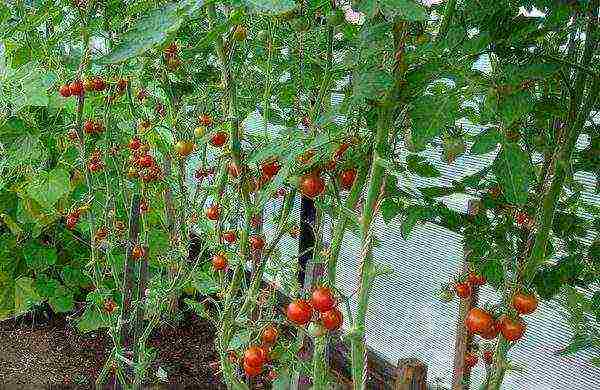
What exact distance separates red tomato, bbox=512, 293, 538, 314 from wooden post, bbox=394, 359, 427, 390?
52 cm

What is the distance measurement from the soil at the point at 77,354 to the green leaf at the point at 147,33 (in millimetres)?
1803

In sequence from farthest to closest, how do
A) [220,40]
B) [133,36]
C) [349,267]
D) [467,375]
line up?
[349,267], [467,375], [220,40], [133,36]

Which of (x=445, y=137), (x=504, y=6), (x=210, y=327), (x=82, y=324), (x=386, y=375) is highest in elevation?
(x=504, y=6)

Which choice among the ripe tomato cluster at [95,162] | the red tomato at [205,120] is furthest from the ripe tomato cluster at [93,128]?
the red tomato at [205,120]

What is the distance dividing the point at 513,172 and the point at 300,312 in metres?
0.33

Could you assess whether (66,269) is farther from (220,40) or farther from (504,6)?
(504,6)

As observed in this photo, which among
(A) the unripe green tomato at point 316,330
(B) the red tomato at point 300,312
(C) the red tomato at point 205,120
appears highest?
(C) the red tomato at point 205,120

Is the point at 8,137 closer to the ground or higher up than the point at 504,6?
closer to the ground

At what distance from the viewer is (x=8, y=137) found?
196 cm

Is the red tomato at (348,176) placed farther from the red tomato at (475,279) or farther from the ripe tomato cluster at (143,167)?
the ripe tomato cluster at (143,167)

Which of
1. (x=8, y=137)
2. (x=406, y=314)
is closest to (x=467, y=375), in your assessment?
(x=406, y=314)

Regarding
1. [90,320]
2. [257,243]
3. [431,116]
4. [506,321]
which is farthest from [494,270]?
[90,320]

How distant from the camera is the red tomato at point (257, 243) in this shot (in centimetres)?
136

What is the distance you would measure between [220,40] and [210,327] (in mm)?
1896
